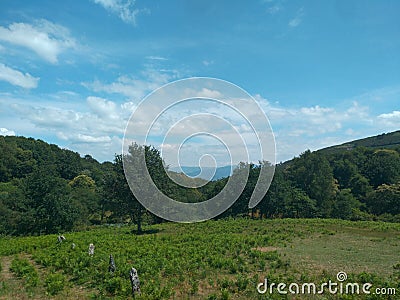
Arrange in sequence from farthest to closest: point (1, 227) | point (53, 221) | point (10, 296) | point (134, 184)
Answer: point (1, 227) < point (53, 221) < point (134, 184) < point (10, 296)

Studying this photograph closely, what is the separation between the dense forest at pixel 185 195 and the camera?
35844 mm

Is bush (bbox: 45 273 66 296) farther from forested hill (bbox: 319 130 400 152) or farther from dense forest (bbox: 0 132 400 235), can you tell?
forested hill (bbox: 319 130 400 152)

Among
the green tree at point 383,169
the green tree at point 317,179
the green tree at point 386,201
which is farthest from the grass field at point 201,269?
the green tree at point 383,169

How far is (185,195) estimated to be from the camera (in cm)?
6138

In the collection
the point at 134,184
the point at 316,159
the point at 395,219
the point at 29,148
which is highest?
the point at 29,148

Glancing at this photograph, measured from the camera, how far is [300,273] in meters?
14.3

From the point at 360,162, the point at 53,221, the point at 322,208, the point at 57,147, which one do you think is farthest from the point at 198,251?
the point at 57,147

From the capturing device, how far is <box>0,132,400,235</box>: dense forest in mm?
35844

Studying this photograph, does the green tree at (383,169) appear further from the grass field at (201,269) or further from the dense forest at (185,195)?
the grass field at (201,269)

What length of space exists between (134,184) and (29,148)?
334 ft

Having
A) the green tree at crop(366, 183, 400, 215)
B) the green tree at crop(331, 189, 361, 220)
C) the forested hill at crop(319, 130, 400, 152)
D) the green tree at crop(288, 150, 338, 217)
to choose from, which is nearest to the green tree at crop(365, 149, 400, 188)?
the green tree at crop(288, 150, 338, 217)

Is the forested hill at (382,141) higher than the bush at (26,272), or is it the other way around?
the forested hill at (382,141)

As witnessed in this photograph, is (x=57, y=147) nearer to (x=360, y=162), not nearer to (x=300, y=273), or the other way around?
(x=360, y=162)

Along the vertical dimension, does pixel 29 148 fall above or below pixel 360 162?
above
